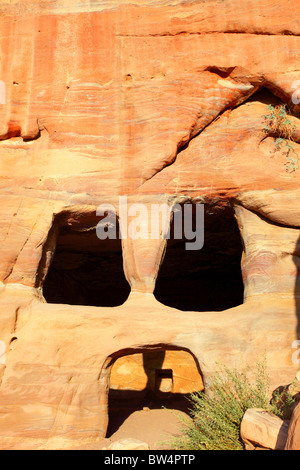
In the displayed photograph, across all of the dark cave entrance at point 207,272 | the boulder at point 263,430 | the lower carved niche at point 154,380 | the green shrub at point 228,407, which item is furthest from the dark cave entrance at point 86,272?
the boulder at point 263,430

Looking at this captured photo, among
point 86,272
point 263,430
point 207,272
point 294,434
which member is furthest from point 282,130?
point 86,272

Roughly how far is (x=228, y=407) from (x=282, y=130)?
13.7 feet

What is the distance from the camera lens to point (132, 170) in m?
8.44

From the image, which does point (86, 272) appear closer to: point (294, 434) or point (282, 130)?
point (282, 130)

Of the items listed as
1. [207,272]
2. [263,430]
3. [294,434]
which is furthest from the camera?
[207,272]

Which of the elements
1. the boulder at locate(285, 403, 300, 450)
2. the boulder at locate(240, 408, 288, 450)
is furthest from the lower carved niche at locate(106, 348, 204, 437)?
the boulder at locate(285, 403, 300, 450)

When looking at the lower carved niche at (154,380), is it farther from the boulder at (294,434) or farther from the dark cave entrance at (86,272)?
the boulder at (294,434)

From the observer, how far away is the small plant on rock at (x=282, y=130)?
27.5ft

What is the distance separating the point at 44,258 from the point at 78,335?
1.45m

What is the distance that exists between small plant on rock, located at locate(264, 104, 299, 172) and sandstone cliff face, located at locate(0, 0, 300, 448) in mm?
73

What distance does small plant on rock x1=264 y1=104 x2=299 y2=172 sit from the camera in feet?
27.5

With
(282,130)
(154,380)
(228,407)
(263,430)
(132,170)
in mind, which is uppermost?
(282,130)

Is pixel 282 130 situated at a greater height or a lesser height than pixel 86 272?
greater

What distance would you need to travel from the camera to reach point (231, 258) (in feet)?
40.5
